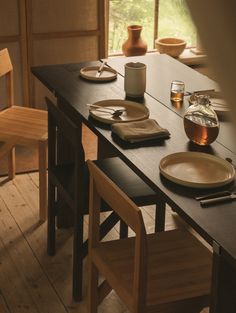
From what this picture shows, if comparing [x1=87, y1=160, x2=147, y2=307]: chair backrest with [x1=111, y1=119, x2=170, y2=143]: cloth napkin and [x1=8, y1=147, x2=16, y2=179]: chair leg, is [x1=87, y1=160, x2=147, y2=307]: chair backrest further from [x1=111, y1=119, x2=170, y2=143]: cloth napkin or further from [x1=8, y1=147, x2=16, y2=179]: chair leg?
[x1=8, y1=147, x2=16, y2=179]: chair leg

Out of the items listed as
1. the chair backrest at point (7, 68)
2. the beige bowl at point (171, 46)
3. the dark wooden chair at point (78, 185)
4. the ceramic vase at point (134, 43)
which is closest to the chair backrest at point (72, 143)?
the dark wooden chair at point (78, 185)

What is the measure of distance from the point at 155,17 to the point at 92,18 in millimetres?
749

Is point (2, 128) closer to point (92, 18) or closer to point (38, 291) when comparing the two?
point (38, 291)

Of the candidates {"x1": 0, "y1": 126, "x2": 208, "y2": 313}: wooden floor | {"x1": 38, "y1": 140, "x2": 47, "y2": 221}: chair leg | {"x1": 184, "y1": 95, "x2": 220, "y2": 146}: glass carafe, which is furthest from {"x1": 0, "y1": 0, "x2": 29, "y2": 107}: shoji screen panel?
{"x1": 184, "y1": 95, "x2": 220, "y2": 146}: glass carafe

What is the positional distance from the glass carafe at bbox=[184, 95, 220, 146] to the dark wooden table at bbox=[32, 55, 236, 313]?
44 millimetres

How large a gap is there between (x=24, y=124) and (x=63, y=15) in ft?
4.52

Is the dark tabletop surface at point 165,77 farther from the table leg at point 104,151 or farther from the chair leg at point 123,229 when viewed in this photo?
the chair leg at point 123,229

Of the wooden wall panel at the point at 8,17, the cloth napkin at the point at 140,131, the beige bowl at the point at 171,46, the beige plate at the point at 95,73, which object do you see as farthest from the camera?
the beige bowl at the point at 171,46

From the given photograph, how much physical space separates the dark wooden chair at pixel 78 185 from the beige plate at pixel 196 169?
0.41m

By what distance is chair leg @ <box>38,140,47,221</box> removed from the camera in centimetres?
303

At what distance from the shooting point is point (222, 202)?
1705 mm

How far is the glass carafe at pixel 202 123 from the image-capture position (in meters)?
2.03

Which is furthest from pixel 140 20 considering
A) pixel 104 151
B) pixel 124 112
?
pixel 124 112

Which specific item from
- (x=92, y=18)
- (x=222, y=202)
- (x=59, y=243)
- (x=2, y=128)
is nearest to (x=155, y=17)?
(x=92, y=18)
